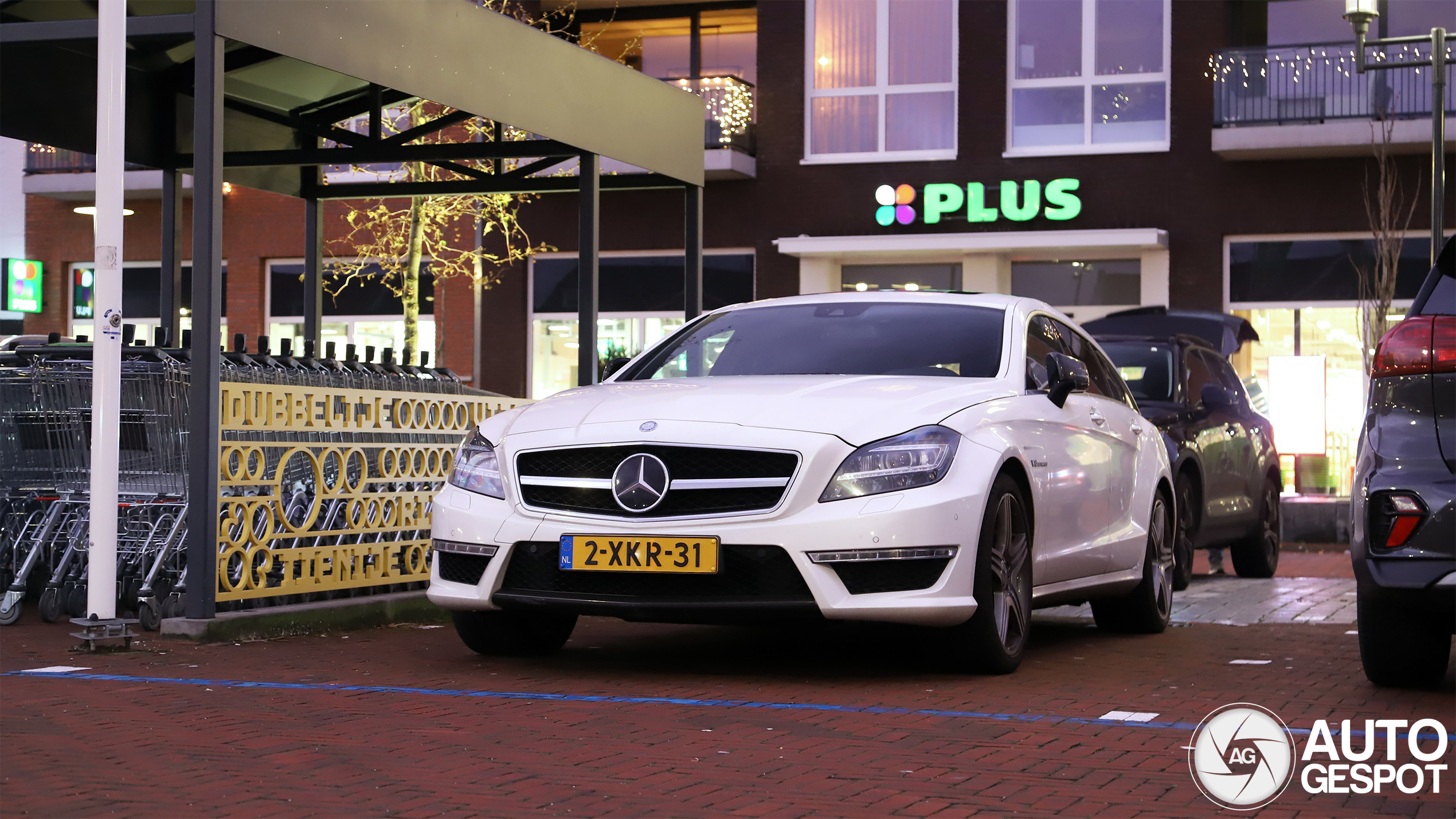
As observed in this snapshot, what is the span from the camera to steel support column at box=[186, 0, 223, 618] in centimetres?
819

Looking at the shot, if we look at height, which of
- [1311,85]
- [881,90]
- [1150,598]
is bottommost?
[1150,598]

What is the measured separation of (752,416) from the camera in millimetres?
6801

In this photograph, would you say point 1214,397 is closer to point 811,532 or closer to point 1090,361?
point 1090,361

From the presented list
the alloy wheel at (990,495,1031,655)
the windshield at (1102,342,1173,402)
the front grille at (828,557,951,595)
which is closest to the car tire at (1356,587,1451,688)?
the alloy wheel at (990,495,1031,655)

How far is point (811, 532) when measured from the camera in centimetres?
654

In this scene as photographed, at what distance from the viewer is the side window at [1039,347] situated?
7980 mm

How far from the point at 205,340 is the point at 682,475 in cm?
272

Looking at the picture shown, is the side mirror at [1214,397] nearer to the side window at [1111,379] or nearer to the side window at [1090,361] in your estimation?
the side window at [1111,379]

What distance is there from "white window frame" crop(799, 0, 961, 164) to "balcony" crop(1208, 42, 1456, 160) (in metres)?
3.52

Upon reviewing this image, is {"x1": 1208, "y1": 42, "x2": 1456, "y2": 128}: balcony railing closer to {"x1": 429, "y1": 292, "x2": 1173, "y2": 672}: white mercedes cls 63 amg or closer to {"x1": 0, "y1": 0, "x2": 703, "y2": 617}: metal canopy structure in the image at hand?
{"x1": 0, "y1": 0, "x2": 703, "y2": 617}: metal canopy structure

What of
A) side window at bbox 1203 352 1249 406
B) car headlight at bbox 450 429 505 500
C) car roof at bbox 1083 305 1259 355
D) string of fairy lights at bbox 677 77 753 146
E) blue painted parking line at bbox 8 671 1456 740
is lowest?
blue painted parking line at bbox 8 671 1456 740

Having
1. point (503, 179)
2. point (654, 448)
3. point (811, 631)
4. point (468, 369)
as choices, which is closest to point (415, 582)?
point (811, 631)

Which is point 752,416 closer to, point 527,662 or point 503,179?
point 527,662

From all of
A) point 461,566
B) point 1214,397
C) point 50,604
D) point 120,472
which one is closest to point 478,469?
point 461,566
